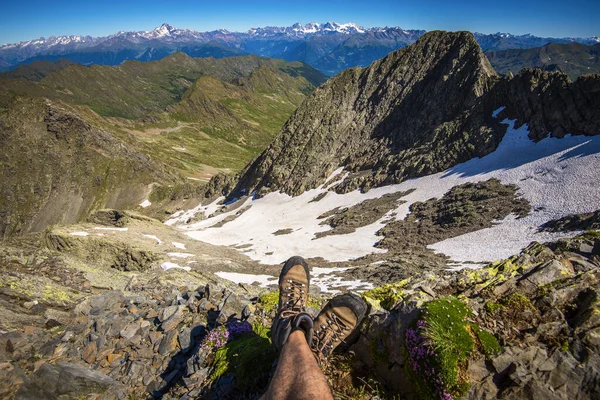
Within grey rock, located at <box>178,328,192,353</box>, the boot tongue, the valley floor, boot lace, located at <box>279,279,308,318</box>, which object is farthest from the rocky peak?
the boot tongue

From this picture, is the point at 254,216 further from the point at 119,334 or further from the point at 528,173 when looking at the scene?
the point at 119,334

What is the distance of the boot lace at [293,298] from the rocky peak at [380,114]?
2152 inches

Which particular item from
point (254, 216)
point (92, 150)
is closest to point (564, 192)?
point (254, 216)

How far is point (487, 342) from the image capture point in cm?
523

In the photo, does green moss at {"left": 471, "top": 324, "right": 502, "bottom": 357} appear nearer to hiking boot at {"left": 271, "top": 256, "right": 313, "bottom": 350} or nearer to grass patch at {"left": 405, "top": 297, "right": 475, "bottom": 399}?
grass patch at {"left": 405, "top": 297, "right": 475, "bottom": 399}

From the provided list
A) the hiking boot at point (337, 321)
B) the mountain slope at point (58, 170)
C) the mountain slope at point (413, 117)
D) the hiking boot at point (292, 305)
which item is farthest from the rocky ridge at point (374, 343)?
the mountain slope at point (58, 170)

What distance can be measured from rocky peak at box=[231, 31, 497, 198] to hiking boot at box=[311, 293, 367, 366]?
183 ft

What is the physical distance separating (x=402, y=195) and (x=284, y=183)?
3262cm

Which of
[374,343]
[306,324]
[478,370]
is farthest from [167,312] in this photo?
[478,370]

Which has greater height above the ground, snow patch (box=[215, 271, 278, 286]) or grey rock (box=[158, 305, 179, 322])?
grey rock (box=[158, 305, 179, 322])

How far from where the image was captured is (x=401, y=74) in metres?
81.3

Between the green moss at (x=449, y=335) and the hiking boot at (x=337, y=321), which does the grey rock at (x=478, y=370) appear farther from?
the hiking boot at (x=337, y=321)

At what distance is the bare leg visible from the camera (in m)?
4.50

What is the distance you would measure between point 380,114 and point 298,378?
81492 mm
